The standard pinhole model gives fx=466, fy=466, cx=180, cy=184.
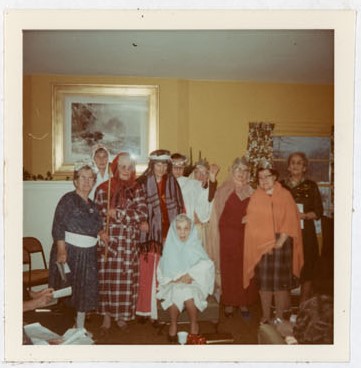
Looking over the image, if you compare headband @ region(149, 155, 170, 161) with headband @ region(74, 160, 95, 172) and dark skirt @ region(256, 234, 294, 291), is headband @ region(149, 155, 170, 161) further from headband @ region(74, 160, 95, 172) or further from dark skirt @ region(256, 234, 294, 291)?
dark skirt @ region(256, 234, 294, 291)

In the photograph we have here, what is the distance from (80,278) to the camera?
2.07m

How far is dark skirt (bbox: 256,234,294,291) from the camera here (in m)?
2.07

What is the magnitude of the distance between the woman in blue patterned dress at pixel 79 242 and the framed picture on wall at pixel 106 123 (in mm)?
114

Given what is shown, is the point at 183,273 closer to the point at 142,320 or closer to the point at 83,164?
the point at 142,320

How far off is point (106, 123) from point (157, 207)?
1.43ft

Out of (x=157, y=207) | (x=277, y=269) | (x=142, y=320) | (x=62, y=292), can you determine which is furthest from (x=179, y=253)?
(x=62, y=292)

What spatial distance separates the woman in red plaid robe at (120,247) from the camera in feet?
6.81

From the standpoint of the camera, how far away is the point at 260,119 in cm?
203

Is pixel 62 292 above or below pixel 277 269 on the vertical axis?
below

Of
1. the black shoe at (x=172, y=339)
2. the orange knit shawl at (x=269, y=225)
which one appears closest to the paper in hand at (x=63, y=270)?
the black shoe at (x=172, y=339)

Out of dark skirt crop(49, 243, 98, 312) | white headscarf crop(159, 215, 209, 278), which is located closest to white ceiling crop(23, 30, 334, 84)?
white headscarf crop(159, 215, 209, 278)

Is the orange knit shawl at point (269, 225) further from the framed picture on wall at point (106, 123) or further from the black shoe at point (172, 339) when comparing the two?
the framed picture on wall at point (106, 123)

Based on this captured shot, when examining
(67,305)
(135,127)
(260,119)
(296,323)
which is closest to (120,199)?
(135,127)

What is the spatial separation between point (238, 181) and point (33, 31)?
1072 mm
